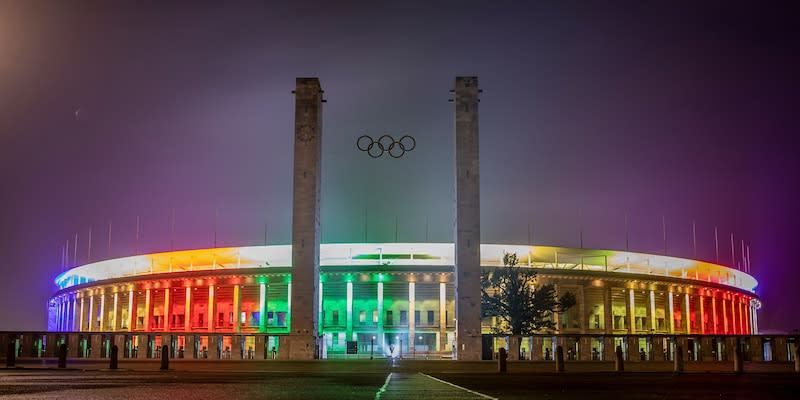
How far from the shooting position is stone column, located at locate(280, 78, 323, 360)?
160 feet

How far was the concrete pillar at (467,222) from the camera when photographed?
47.4 metres

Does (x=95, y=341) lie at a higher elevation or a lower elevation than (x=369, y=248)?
lower

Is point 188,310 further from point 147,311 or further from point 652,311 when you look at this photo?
point 652,311

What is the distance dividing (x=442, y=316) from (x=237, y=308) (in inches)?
868

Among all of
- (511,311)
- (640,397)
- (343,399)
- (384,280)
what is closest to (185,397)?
(343,399)

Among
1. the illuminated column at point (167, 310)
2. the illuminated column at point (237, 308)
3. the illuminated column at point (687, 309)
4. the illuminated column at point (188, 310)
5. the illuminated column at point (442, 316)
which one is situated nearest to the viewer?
the illuminated column at point (442, 316)

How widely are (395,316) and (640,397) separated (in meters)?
70.9

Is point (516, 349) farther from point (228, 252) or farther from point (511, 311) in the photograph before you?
point (228, 252)

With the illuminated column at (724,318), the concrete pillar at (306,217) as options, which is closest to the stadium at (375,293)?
the illuminated column at (724,318)

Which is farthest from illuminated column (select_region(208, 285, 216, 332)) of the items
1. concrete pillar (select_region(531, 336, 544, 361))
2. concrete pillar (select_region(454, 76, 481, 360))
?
concrete pillar (select_region(531, 336, 544, 361))

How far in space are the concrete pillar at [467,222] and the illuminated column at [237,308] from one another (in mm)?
41943

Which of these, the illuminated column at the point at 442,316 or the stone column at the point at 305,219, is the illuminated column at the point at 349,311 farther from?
the stone column at the point at 305,219

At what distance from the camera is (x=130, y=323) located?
91312 mm

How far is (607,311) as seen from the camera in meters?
86.0
